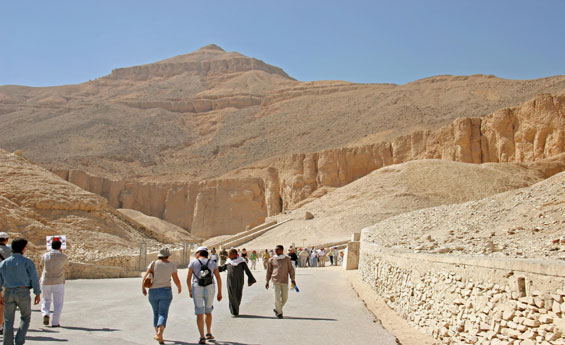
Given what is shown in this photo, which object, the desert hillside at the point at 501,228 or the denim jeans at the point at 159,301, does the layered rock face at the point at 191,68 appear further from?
the denim jeans at the point at 159,301

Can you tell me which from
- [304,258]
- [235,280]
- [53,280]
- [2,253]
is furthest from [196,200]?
[2,253]

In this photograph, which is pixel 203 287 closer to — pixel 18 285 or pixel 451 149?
pixel 18 285

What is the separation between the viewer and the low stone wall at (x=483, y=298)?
5516mm

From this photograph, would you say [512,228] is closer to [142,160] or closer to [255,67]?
[142,160]

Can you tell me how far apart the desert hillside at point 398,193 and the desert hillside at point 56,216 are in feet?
43.2

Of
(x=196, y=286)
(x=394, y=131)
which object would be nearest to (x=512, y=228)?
(x=196, y=286)

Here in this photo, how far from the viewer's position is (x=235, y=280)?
10.3 meters

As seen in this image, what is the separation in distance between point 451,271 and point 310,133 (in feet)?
233

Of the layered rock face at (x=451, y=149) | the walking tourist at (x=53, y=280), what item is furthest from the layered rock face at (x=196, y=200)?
the walking tourist at (x=53, y=280)

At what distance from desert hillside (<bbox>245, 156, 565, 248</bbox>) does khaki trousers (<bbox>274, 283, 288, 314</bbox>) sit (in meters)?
25.5

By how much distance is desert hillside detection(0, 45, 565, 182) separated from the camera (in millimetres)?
72812

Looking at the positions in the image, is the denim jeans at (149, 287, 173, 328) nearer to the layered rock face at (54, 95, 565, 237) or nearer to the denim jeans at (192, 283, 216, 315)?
the denim jeans at (192, 283, 216, 315)

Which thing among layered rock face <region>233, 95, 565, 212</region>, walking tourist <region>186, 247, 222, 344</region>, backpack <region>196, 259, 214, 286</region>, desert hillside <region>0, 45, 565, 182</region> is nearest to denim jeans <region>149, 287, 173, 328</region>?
walking tourist <region>186, 247, 222, 344</region>

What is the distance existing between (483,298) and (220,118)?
95.7m
